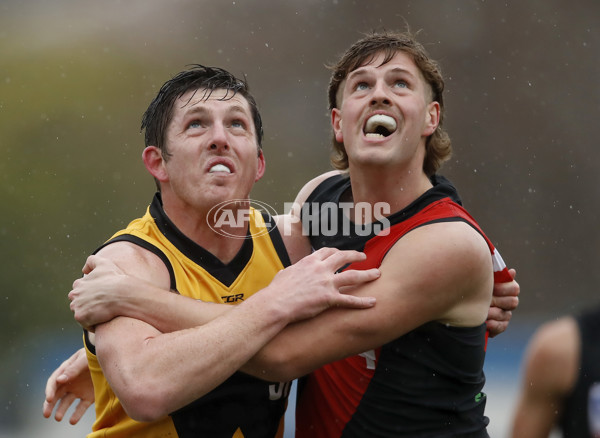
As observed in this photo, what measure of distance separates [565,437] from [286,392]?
1221 millimetres

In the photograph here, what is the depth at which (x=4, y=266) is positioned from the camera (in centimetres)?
1331

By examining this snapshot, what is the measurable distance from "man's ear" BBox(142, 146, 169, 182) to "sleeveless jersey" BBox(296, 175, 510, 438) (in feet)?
3.24

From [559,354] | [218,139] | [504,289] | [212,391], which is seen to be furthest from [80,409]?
[559,354]

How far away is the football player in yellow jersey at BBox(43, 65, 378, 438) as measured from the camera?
311 cm

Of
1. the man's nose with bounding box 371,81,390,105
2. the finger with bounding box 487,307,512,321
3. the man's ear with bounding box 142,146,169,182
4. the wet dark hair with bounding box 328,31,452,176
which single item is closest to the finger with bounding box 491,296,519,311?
the finger with bounding box 487,307,512,321

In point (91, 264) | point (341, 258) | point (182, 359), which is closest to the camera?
point (182, 359)

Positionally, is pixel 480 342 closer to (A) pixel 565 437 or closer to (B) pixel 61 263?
(A) pixel 565 437

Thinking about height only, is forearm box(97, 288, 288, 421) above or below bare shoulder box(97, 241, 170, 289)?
below

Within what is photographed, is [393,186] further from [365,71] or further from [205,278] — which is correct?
[205,278]

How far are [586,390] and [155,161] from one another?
7.00 feet

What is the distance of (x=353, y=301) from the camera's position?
10.6 ft

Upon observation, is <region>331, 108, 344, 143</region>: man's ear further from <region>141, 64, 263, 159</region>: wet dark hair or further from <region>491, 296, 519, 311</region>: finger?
<region>491, 296, 519, 311</region>: finger

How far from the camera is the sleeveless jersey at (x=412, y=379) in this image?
3469mm

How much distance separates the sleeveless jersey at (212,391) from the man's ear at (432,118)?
978mm
